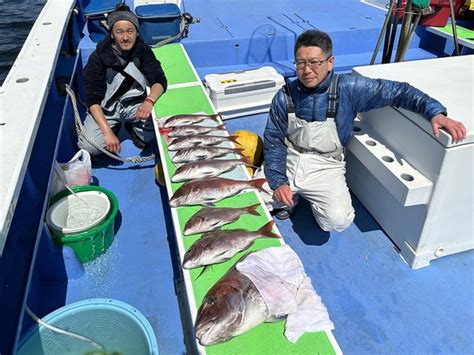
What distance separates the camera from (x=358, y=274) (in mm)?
2898

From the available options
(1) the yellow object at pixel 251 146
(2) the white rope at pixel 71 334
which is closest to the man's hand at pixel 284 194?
(1) the yellow object at pixel 251 146

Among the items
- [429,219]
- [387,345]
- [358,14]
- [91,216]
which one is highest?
[358,14]

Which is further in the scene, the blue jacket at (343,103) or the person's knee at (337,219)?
the person's knee at (337,219)

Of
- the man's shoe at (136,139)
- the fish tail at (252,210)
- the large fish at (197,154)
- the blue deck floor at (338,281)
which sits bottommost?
the blue deck floor at (338,281)

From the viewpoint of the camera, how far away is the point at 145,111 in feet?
12.0

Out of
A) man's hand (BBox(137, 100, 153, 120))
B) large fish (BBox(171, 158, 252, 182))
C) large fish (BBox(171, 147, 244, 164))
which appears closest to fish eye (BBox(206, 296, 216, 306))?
large fish (BBox(171, 158, 252, 182))

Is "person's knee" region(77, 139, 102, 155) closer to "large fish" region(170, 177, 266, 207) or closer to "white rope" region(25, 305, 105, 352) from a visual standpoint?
"large fish" region(170, 177, 266, 207)

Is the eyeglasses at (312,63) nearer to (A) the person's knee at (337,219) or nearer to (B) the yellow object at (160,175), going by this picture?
(A) the person's knee at (337,219)

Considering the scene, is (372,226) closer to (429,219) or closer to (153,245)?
(429,219)

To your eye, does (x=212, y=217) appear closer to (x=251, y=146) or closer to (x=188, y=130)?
(x=188, y=130)

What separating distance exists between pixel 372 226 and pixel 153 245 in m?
1.79

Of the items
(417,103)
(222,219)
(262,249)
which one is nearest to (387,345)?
(262,249)

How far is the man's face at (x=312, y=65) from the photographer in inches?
101

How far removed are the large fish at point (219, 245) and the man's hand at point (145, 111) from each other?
5.65 ft
